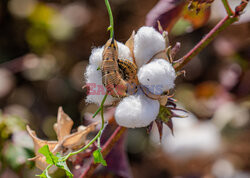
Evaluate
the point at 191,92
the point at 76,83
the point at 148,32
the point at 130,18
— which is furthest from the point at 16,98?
the point at 148,32

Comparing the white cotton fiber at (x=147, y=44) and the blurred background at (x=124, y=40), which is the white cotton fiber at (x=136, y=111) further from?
the blurred background at (x=124, y=40)

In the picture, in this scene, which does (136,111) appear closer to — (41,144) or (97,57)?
(97,57)

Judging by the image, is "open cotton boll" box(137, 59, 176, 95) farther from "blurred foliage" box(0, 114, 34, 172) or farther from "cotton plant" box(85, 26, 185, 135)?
"blurred foliage" box(0, 114, 34, 172)

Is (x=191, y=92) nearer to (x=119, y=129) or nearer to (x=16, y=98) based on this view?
(x=16, y=98)

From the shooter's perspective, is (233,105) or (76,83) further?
(76,83)

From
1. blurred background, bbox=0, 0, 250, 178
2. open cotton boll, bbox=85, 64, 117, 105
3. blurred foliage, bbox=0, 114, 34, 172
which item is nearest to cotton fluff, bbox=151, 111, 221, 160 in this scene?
blurred background, bbox=0, 0, 250, 178
